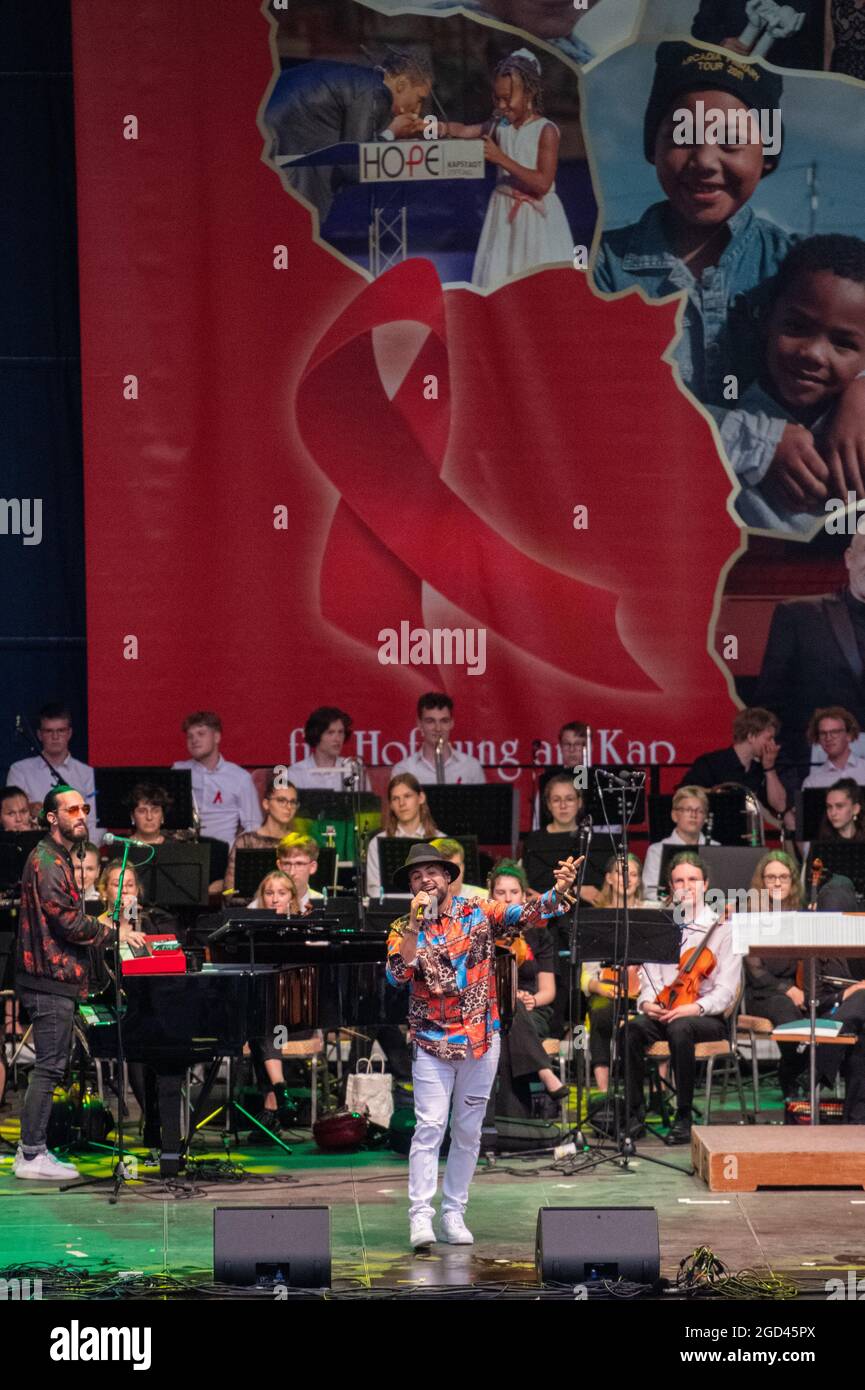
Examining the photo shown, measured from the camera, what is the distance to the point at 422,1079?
8641 mm

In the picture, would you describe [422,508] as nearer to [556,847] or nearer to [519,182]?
[519,182]

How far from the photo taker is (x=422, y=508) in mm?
15523

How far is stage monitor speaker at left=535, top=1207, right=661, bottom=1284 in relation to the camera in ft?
22.8

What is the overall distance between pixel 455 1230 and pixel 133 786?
195 inches

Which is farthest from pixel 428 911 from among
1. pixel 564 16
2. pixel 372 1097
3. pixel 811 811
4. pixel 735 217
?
pixel 564 16

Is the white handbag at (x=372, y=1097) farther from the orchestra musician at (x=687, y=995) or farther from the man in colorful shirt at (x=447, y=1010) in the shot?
the man in colorful shirt at (x=447, y=1010)

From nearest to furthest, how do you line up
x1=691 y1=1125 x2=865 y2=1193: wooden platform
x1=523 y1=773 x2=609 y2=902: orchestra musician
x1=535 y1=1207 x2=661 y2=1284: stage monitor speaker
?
x1=535 y1=1207 x2=661 y2=1284: stage monitor speaker → x1=691 y1=1125 x2=865 y2=1193: wooden platform → x1=523 y1=773 x2=609 y2=902: orchestra musician

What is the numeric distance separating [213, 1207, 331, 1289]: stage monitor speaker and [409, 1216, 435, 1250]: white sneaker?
4.73 ft

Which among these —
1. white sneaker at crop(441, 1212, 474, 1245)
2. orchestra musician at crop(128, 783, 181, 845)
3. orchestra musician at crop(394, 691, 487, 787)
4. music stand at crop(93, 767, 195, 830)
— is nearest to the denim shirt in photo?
Answer: orchestra musician at crop(394, 691, 487, 787)

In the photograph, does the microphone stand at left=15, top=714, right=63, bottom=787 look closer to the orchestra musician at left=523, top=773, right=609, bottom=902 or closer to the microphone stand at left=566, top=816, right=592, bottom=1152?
the orchestra musician at left=523, top=773, right=609, bottom=902

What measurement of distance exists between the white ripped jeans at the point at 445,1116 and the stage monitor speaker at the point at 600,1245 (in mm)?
1506

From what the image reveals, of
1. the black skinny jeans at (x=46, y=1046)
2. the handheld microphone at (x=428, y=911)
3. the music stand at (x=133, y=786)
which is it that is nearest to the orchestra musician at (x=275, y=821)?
the music stand at (x=133, y=786)

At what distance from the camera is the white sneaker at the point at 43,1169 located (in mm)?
9867
